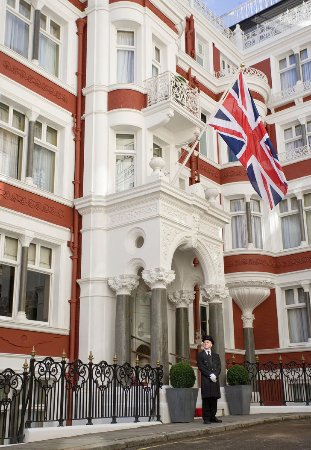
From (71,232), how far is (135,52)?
673cm

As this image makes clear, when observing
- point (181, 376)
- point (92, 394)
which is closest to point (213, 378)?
point (181, 376)

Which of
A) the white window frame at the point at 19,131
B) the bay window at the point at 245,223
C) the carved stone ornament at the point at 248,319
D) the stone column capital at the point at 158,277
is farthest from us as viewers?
the bay window at the point at 245,223

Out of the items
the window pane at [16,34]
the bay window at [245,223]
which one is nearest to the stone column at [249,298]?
the bay window at [245,223]

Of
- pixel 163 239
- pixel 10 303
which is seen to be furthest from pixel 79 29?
pixel 10 303

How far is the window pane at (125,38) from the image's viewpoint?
64.8 feet

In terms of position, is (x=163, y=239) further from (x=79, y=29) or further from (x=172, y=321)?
(x=79, y=29)

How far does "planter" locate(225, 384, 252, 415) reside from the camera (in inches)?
625

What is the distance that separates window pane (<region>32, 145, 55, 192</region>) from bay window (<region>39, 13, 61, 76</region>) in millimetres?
2873

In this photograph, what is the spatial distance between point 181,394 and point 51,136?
9.25 m

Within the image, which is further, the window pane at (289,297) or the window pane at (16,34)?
the window pane at (289,297)

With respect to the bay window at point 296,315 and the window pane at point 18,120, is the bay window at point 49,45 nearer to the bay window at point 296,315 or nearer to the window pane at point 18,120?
the window pane at point 18,120

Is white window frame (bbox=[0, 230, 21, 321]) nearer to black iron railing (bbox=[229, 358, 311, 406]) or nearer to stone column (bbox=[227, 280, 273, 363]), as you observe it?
black iron railing (bbox=[229, 358, 311, 406])

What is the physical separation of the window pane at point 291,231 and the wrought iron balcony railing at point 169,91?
801cm

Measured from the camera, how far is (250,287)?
2302cm
